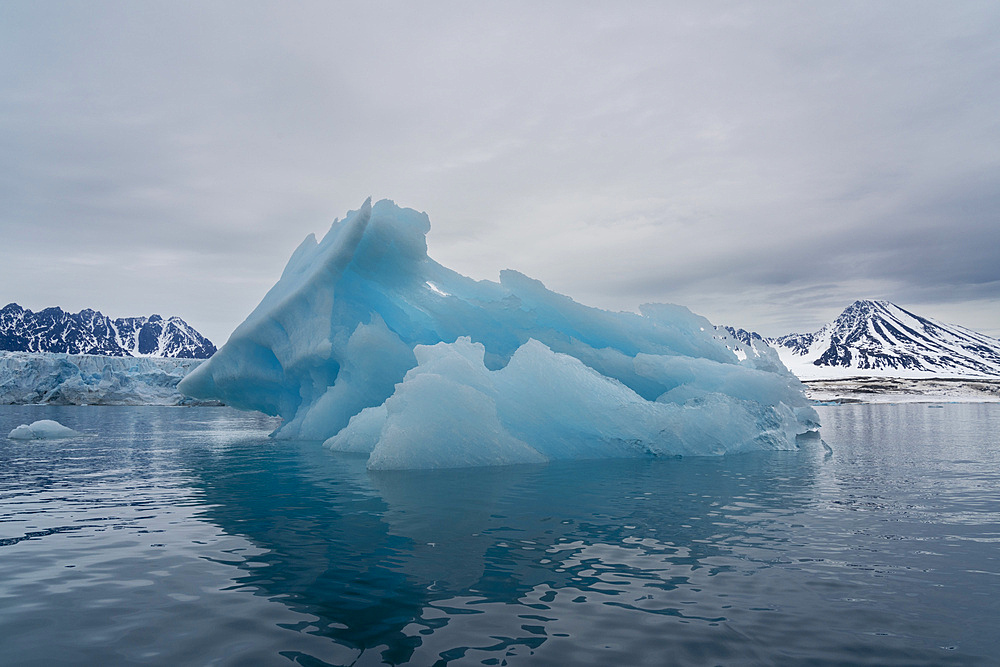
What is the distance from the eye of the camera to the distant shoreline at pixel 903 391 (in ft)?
366

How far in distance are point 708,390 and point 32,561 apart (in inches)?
638

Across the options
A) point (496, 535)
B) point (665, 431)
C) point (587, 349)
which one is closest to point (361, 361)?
point (587, 349)

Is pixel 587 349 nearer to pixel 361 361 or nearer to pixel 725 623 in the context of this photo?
pixel 361 361

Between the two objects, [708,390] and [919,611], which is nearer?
[919,611]

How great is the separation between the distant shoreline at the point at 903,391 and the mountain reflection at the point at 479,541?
4176 inches

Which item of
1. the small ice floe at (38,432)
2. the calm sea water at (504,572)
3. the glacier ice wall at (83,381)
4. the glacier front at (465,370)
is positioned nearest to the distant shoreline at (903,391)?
the glacier front at (465,370)

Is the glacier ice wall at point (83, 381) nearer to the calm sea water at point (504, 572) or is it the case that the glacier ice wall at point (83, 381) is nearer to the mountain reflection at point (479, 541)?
the mountain reflection at point (479, 541)

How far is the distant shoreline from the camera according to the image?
366 ft

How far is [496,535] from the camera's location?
701 cm

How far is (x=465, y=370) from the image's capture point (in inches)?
545

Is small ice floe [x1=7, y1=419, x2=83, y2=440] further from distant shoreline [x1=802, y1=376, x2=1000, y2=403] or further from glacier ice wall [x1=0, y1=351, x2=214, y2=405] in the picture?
distant shoreline [x1=802, y1=376, x2=1000, y2=403]

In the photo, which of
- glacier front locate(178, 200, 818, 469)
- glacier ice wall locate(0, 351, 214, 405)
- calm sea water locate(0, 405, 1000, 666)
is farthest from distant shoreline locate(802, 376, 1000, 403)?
calm sea water locate(0, 405, 1000, 666)

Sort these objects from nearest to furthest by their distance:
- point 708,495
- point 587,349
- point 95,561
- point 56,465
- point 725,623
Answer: point 725,623 → point 95,561 → point 708,495 → point 56,465 → point 587,349

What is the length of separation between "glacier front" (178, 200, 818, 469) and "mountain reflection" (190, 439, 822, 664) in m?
1.95
